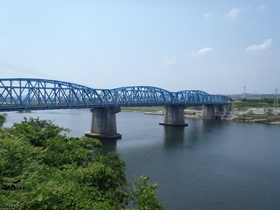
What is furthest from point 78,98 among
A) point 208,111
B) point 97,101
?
point 208,111

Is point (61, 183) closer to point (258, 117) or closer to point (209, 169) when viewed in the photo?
point (209, 169)

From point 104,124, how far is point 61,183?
106 feet

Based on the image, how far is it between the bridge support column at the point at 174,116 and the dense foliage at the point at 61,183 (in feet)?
147

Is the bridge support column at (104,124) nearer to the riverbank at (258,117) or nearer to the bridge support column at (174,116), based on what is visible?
the bridge support column at (174,116)

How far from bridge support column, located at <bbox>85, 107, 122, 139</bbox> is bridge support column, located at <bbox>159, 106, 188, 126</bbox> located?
Answer: 20.1 meters

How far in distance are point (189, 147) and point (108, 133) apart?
11.9m

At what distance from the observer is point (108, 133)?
4056 cm

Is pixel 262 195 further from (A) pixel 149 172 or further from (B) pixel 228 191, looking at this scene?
(A) pixel 149 172

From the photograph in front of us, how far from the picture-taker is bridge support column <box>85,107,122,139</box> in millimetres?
40537

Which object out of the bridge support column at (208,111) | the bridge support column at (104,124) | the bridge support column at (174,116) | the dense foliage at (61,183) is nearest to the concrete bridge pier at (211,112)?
the bridge support column at (208,111)

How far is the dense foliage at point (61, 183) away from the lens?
7.12 metres

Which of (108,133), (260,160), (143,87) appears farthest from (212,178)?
(143,87)

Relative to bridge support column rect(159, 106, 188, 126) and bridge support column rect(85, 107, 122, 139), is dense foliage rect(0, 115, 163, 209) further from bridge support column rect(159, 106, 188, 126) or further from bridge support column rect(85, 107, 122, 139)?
bridge support column rect(159, 106, 188, 126)

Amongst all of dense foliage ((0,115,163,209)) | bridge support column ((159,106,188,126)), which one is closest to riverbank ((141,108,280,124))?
bridge support column ((159,106,188,126))
